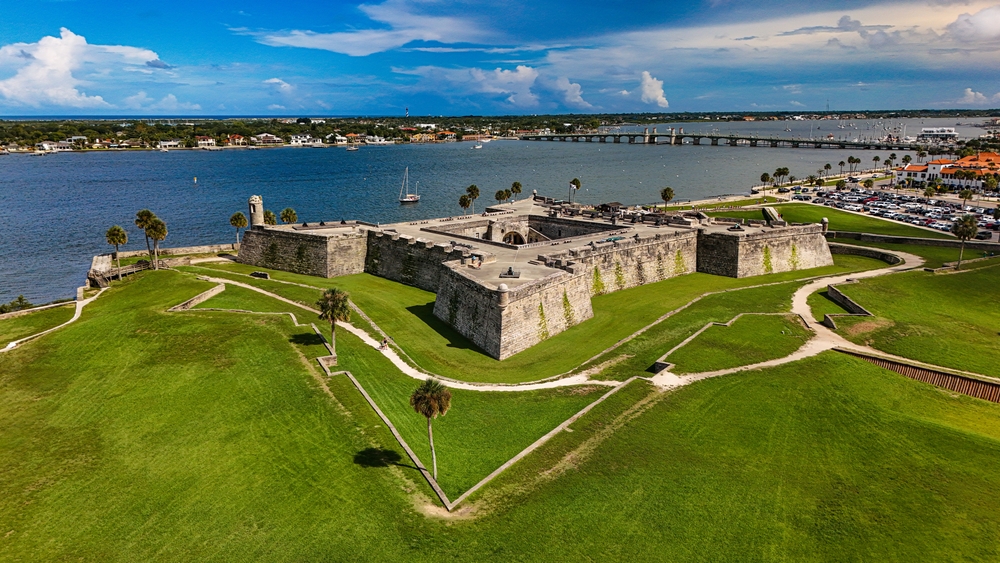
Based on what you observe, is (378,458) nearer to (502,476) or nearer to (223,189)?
(502,476)

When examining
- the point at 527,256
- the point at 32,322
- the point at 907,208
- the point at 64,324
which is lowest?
the point at 32,322

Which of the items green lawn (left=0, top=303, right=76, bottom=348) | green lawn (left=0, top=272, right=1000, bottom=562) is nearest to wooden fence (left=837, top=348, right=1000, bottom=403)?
green lawn (left=0, top=272, right=1000, bottom=562)

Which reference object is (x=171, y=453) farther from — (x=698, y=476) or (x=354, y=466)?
(x=698, y=476)

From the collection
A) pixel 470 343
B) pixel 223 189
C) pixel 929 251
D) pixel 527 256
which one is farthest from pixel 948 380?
pixel 223 189

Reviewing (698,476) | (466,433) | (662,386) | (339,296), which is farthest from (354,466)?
(662,386)

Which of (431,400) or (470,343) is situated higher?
(431,400)

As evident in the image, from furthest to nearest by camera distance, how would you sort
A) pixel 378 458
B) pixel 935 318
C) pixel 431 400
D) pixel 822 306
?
pixel 822 306
pixel 935 318
pixel 378 458
pixel 431 400
